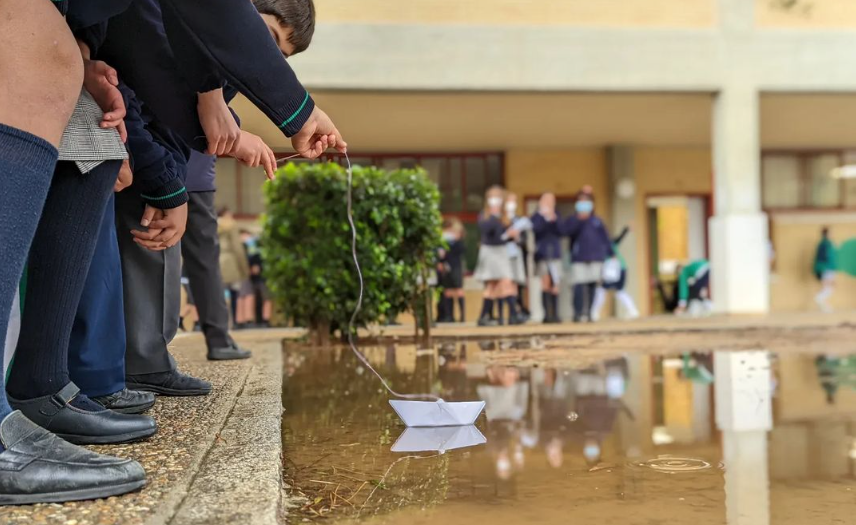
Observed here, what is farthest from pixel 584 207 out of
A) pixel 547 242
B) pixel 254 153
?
pixel 254 153

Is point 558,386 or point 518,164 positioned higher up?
point 518,164

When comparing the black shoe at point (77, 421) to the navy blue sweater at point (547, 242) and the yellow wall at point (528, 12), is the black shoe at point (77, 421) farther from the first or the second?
the navy blue sweater at point (547, 242)

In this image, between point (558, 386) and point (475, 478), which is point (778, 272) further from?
point (475, 478)

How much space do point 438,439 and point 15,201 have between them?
1.81 meters

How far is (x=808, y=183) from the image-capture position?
17.5 metres

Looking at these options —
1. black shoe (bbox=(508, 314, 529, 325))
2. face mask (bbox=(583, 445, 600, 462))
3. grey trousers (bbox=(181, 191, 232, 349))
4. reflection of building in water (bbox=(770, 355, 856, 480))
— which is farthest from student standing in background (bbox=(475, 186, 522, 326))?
face mask (bbox=(583, 445, 600, 462))

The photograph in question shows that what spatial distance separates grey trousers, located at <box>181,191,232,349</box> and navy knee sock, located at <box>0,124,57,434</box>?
113 inches

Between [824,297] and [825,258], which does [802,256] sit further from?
[824,297]

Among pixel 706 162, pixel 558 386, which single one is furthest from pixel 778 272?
pixel 558 386

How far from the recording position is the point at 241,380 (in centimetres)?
375

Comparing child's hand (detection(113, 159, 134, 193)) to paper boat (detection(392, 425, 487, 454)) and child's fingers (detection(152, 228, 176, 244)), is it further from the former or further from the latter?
paper boat (detection(392, 425, 487, 454))

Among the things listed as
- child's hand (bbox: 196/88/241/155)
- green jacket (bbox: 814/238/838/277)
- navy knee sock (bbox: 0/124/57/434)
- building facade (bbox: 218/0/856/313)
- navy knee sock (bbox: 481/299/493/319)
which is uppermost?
building facade (bbox: 218/0/856/313)

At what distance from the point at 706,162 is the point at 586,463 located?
1574 centimetres

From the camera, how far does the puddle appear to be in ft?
7.18
